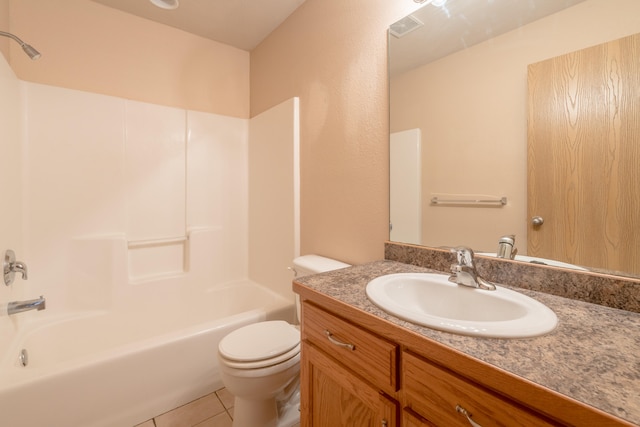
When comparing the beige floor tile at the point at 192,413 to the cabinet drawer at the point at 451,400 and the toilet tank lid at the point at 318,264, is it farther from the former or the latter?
the cabinet drawer at the point at 451,400

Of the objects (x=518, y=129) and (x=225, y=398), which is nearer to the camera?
(x=518, y=129)

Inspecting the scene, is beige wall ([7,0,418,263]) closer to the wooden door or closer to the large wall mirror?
the large wall mirror

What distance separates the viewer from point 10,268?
54.8 inches

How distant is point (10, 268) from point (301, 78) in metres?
1.96

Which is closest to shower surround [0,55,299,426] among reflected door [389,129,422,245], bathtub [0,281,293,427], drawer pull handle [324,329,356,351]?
bathtub [0,281,293,427]

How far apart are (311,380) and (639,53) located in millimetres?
1340

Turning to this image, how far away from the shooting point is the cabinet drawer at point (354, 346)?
0.66 m

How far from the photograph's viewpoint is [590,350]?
527 millimetres

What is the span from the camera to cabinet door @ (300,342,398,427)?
688 millimetres

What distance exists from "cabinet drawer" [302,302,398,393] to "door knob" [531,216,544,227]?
68 cm

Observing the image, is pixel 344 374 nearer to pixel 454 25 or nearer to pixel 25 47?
pixel 454 25

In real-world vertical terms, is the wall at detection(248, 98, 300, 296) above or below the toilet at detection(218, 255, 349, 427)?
above

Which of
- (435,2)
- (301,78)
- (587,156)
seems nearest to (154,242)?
(301,78)

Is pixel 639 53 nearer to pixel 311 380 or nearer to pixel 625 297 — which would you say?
pixel 625 297
